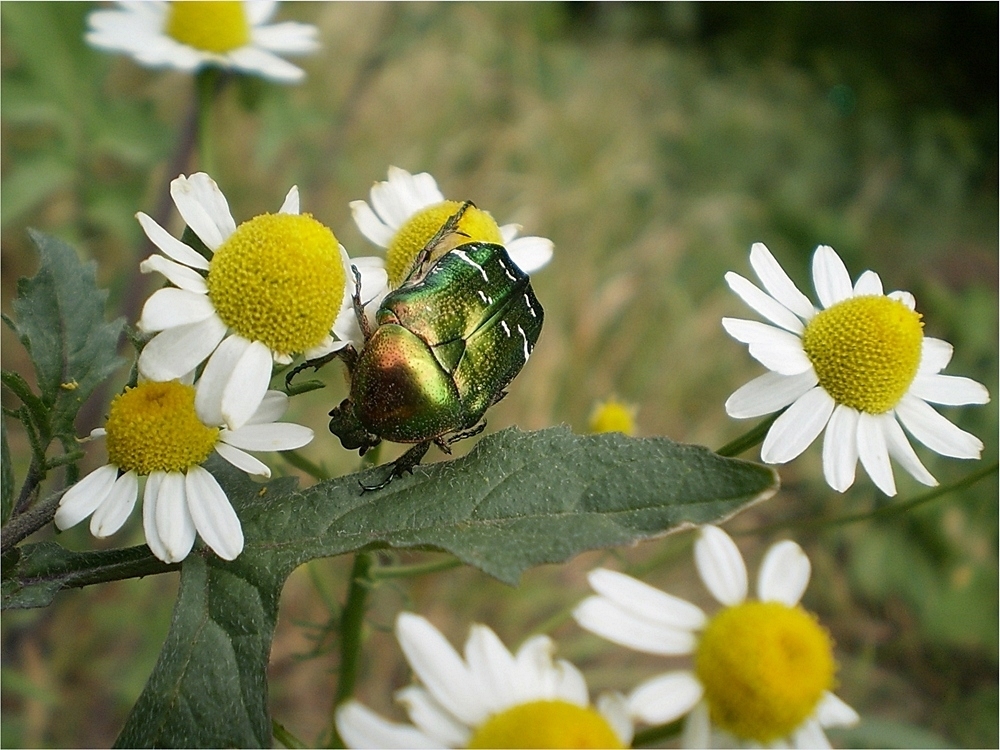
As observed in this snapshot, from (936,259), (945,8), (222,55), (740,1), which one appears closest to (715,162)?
(936,259)

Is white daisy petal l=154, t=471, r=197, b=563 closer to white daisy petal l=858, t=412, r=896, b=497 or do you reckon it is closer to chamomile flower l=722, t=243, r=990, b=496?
chamomile flower l=722, t=243, r=990, b=496

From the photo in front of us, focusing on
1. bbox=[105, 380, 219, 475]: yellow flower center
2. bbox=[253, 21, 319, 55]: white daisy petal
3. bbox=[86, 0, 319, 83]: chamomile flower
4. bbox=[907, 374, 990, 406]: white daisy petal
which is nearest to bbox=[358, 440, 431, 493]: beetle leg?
bbox=[105, 380, 219, 475]: yellow flower center

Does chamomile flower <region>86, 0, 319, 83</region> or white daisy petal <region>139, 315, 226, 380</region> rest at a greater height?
A: chamomile flower <region>86, 0, 319, 83</region>

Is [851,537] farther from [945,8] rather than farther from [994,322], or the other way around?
[945,8]

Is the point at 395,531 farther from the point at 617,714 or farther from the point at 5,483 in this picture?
the point at 5,483

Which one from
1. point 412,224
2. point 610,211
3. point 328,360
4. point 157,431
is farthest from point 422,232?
point 610,211

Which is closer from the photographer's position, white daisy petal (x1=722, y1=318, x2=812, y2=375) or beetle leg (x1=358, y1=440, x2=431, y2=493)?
beetle leg (x1=358, y1=440, x2=431, y2=493)
